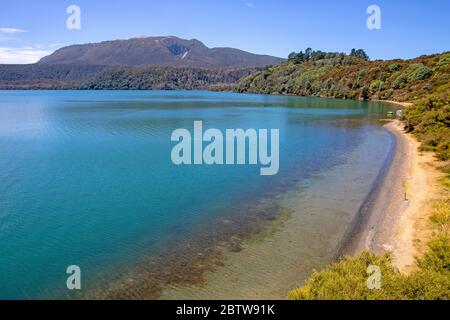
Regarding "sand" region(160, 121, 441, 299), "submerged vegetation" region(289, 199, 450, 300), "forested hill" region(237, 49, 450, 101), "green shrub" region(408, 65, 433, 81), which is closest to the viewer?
"submerged vegetation" region(289, 199, 450, 300)

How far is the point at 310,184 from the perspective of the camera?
95.9 feet

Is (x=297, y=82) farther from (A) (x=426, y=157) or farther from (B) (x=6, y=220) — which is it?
(B) (x=6, y=220)

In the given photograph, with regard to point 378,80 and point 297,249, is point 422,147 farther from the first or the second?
point 378,80

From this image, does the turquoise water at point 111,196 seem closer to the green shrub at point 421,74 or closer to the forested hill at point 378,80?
the forested hill at point 378,80

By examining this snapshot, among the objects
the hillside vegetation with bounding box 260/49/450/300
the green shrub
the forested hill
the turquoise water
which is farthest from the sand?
the green shrub

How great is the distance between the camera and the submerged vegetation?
1067 cm

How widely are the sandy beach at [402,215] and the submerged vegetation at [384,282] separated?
1978mm

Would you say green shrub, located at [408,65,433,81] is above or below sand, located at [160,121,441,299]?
above

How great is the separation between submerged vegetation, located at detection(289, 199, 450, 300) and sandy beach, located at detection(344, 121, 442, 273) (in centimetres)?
198

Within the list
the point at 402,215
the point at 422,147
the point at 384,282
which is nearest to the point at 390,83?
the point at 422,147

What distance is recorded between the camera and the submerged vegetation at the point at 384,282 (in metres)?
10.7

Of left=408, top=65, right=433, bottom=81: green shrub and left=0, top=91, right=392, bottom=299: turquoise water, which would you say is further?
left=408, top=65, right=433, bottom=81: green shrub

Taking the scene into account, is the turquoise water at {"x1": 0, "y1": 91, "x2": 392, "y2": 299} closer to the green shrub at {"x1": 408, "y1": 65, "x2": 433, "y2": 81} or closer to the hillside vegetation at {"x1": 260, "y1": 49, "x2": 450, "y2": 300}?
the hillside vegetation at {"x1": 260, "y1": 49, "x2": 450, "y2": 300}
